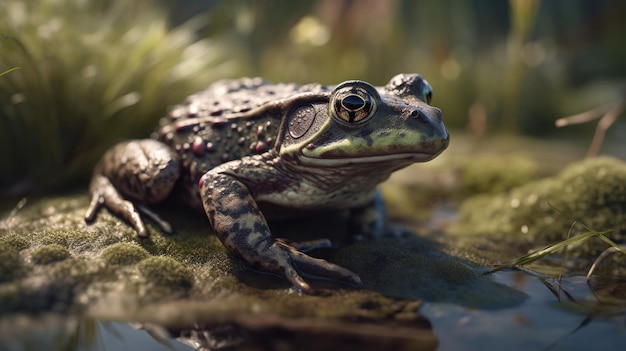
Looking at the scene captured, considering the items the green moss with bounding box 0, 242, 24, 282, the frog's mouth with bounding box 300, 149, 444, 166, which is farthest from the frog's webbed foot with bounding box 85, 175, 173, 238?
the frog's mouth with bounding box 300, 149, 444, 166

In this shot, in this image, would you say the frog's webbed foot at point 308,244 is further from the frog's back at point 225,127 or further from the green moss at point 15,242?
the green moss at point 15,242

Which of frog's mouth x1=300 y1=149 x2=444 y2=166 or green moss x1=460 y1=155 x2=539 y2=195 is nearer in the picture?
frog's mouth x1=300 y1=149 x2=444 y2=166

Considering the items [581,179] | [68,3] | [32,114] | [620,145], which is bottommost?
[620,145]

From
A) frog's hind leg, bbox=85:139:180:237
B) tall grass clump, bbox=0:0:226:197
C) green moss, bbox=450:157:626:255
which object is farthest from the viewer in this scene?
tall grass clump, bbox=0:0:226:197

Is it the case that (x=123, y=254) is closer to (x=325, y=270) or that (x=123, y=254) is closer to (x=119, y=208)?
(x=119, y=208)

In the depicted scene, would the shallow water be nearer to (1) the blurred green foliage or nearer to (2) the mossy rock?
(2) the mossy rock

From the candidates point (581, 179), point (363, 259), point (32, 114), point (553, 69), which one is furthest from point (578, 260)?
point (553, 69)

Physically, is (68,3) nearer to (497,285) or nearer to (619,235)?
(497,285)
